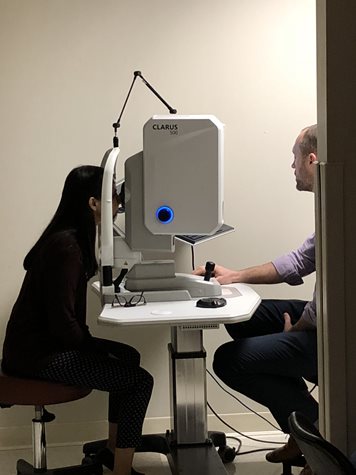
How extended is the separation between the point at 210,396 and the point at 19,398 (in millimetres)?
1085

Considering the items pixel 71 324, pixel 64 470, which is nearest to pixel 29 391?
pixel 71 324

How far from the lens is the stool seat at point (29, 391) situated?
2457mm

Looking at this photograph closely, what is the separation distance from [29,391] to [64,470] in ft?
1.38

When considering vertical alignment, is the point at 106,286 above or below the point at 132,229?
below

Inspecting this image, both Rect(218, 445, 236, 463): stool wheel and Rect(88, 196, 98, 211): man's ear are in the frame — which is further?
Rect(218, 445, 236, 463): stool wheel

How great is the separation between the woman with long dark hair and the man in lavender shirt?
0.38 m

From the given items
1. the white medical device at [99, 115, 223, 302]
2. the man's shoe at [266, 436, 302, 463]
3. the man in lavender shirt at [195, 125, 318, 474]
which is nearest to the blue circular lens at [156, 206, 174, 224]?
the white medical device at [99, 115, 223, 302]

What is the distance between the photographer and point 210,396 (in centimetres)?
329

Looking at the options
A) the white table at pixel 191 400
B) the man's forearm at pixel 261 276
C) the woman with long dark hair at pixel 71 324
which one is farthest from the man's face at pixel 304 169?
the woman with long dark hair at pixel 71 324

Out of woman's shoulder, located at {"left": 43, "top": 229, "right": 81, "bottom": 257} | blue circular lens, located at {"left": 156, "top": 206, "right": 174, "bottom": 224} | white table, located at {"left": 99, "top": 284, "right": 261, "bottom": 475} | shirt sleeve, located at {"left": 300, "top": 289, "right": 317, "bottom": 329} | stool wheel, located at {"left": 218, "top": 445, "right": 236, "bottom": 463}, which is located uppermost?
blue circular lens, located at {"left": 156, "top": 206, "right": 174, "bottom": 224}

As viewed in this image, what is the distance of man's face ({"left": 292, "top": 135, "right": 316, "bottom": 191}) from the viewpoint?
2758 millimetres

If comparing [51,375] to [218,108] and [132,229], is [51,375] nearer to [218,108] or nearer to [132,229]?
[132,229]

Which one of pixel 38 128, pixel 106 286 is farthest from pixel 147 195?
pixel 38 128

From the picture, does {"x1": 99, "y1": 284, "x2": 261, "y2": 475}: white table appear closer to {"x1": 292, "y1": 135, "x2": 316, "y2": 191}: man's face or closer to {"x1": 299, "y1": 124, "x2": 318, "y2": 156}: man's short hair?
{"x1": 292, "y1": 135, "x2": 316, "y2": 191}: man's face
